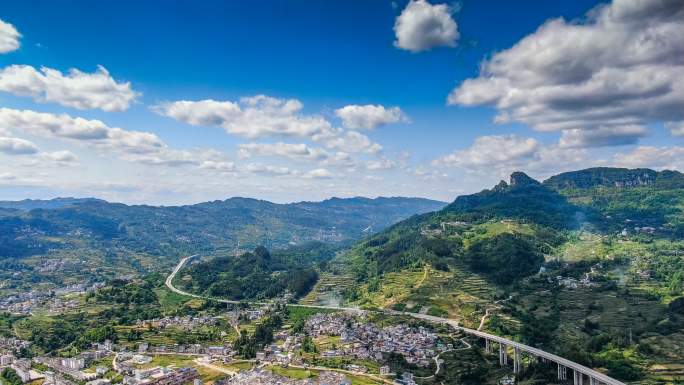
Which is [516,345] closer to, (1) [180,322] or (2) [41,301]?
(1) [180,322]

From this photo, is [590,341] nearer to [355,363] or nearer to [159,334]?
[355,363]

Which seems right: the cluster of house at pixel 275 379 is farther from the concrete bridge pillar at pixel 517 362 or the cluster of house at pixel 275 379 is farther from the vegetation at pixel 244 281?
the vegetation at pixel 244 281

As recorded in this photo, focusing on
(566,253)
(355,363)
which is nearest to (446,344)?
(355,363)

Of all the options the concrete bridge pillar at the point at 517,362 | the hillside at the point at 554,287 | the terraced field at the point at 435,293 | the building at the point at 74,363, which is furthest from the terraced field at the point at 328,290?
the building at the point at 74,363

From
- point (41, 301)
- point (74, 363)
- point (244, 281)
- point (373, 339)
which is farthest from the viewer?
point (244, 281)

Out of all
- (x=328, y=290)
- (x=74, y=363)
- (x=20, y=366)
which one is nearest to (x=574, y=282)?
(x=328, y=290)

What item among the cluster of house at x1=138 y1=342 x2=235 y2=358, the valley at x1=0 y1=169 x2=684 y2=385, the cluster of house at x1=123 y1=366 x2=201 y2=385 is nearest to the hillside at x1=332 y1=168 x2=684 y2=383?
the valley at x1=0 y1=169 x2=684 y2=385
